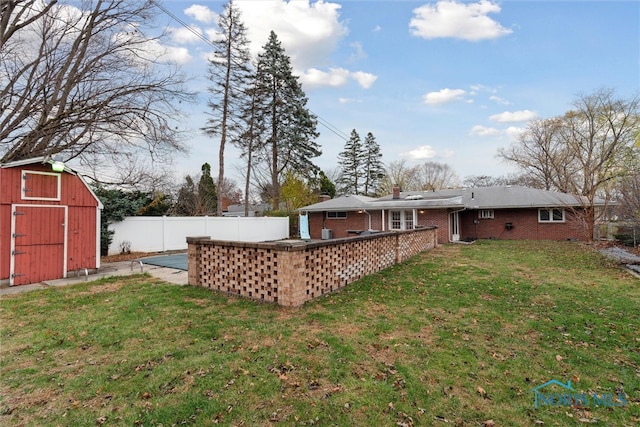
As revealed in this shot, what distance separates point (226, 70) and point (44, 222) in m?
16.1

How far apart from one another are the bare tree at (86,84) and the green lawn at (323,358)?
254 inches

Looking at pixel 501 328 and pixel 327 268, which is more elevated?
pixel 327 268

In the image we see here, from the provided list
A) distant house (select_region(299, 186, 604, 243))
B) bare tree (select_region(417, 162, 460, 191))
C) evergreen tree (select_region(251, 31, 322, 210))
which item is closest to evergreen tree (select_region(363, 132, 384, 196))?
bare tree (select_region(417, 162, 460, 191))

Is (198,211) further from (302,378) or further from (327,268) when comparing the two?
(302,378)

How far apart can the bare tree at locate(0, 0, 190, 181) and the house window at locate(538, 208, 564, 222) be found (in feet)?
65.0

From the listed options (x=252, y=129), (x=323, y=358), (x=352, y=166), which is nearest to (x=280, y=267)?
(x=323, y=358)

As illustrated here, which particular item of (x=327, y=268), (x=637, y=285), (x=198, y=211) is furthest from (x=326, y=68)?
(x=637, y=285)

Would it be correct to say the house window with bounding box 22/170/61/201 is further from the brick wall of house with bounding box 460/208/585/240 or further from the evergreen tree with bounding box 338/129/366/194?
the evergreen tree with bounding box 338/129/366/194

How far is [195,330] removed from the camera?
159 inches

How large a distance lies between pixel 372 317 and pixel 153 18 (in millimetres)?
13039

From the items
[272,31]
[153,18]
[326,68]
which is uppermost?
[272,31]

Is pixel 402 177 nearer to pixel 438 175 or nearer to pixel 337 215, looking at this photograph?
pixel 438 175

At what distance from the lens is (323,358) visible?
10.7 ft

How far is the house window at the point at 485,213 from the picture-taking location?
18.7 m
